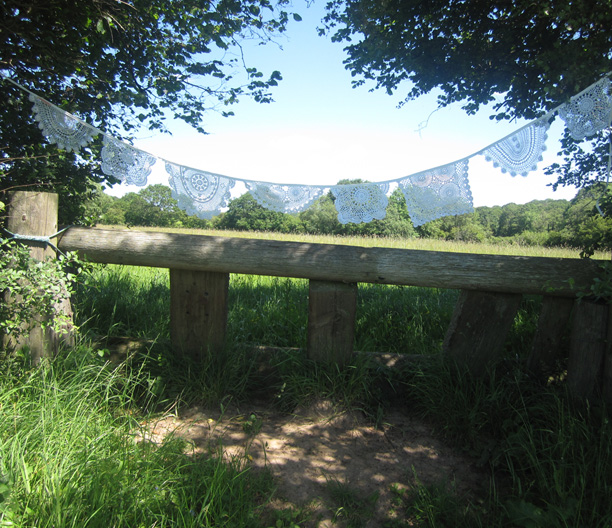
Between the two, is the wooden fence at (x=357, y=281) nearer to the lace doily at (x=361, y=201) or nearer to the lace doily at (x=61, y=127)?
the lace doily at (x=361, y=201)

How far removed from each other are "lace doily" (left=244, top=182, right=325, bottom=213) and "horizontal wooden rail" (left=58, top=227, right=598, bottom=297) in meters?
0.26

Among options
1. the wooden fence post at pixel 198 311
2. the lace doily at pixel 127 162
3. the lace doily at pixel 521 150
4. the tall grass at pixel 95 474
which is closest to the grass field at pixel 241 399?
the tall grass at pixel 95 474

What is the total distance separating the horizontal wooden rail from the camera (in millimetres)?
2512

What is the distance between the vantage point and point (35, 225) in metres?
2.66

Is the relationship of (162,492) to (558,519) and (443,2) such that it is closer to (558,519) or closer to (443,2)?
(558,519)

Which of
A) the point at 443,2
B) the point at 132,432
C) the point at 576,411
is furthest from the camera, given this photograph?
the point at 443,2

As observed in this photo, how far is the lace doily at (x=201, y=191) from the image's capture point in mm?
2646

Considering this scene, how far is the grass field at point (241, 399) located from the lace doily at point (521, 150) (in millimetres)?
1401

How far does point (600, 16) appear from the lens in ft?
9.00

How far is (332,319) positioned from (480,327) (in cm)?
106

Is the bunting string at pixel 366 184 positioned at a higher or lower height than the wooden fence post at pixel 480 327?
higher

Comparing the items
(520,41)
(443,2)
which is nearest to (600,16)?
(520,41)

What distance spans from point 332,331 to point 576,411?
62.4 inches

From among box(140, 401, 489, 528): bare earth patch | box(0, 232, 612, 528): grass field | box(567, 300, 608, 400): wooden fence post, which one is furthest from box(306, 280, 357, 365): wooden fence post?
box(567, 300, 608, 400): wooden fence post
